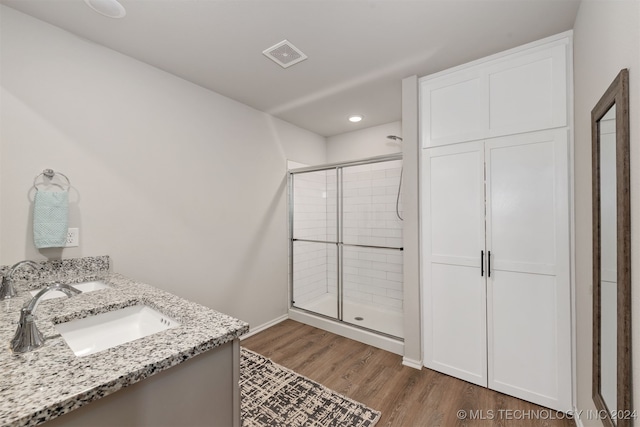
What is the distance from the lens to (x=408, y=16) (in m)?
1.65

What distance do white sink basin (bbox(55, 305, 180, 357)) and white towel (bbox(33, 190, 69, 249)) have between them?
755 millimetres

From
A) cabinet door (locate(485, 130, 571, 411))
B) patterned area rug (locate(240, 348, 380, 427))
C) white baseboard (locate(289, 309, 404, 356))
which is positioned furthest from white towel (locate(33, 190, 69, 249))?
cabinet door (locate(485, 130, 571, 411))

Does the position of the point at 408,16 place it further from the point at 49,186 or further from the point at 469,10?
the point at 49,186

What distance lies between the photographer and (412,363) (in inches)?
91.9

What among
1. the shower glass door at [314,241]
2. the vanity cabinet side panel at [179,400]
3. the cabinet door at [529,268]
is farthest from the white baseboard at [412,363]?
the vanity cabinet side panel at [179,400]

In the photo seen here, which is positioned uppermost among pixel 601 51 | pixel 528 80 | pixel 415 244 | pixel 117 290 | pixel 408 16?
pixel 408 16

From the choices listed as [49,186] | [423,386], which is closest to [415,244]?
[423,386]

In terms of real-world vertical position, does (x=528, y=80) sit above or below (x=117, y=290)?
above

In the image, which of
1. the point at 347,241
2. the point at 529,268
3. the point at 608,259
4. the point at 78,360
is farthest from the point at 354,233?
the point at 78,360

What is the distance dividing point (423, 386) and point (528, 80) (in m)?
2.35

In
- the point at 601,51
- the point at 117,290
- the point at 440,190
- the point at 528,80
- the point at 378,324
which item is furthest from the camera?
the point at 378,324

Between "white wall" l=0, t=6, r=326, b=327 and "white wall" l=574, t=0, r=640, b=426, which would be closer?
"white wall" l=574, t=0, r=640, b=426

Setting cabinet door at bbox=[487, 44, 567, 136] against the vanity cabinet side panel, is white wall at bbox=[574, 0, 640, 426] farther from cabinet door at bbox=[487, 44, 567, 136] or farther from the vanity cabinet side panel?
the vanity cabinet side panel

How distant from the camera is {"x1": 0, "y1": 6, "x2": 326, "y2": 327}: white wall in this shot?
63.7 inches
